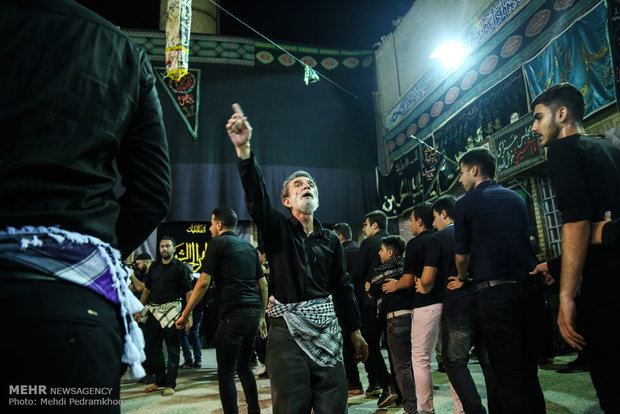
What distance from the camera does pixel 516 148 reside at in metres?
7.00

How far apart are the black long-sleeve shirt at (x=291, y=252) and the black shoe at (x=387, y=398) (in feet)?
5.22

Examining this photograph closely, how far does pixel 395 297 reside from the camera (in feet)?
11.7

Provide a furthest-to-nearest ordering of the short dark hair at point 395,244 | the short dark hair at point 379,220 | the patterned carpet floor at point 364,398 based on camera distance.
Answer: the short dark hair at point 379,220 < the short dark hair at point 395,244 < the patterned carpet floor at point 364,398

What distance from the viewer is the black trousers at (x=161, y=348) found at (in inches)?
188

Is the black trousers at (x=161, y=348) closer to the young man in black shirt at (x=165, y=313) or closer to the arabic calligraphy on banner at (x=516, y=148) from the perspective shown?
the young man in black shirt at (x=165, y=313)

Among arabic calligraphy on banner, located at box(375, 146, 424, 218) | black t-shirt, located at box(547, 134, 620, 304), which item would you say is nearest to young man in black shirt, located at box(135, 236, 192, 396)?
black t-shirt, located at box(547, 134, 620, 304)

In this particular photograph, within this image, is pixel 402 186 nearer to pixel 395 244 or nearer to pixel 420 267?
pixel 395 244

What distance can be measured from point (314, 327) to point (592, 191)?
146 cm

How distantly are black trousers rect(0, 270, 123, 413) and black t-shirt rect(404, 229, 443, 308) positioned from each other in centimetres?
286

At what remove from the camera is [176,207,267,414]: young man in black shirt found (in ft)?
10.9

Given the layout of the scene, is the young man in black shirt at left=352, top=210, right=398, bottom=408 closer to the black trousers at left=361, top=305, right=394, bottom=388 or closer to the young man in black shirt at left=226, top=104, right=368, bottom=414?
A: the black trousers at left=361, top=305, right=394, bottom=388

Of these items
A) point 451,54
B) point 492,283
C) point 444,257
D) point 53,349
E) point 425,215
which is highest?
point 451,54

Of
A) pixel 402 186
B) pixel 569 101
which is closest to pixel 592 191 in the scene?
pixel 569 101

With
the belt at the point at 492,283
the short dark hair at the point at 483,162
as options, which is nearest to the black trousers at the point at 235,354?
the belt at the point at 492,283
